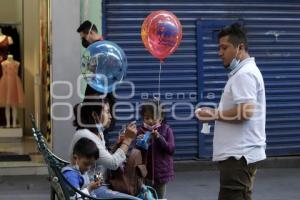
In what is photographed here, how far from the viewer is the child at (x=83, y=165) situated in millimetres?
4055

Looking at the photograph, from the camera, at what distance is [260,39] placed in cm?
924

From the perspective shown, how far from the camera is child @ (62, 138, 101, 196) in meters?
4.05

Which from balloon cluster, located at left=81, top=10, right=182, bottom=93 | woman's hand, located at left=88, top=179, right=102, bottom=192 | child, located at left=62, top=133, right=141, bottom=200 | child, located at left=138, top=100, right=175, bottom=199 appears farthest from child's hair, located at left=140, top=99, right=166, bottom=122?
woman's hand, located at left=88, top=179, right=102, bottom=192

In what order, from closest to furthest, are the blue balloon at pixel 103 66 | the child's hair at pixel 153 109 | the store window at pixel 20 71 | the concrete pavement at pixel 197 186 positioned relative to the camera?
the child's hair at pixel 153 109, the blue balloon at pixel 103 66, the concrete pavement at pixel 197 186, the store window at pixel 20 71

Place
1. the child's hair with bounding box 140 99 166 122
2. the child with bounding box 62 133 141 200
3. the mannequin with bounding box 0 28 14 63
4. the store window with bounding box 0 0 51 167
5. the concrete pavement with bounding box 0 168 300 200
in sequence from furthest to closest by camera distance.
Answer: the mannequin with bounding box 0 28 14 63
the store window with bounding box 0 0 51 167
the concrete pavement with bounding box 0 168 300 200
the child's hair with bounding box 140 99 166 122
the child with bounding box 62 133 141 200

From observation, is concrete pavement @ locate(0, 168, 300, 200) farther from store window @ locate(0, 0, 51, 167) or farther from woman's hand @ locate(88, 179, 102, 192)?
woman's hand @ locate(88, 179, 102, 192)

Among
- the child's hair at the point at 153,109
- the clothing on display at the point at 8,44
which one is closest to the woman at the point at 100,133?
the child's hair at the point at 153,109

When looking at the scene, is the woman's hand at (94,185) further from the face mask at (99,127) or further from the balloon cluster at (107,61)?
the balloon cluster at (107,61)

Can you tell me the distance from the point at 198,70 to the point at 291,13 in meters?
1.72

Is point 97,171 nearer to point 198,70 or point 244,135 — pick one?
point 244,135

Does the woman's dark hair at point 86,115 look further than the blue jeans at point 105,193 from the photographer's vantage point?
Yes

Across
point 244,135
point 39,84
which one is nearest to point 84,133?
point 244,135

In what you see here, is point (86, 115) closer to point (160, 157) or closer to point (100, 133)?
point (100, 133)

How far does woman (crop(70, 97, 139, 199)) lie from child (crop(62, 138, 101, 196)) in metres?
0.16
